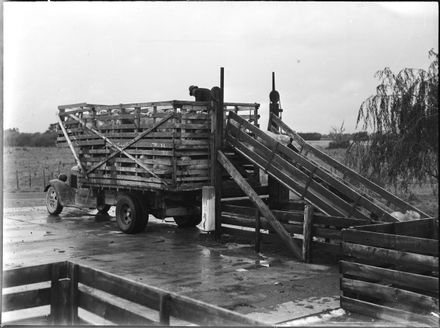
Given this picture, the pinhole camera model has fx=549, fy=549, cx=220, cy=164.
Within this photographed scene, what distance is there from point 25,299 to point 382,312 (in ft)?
12.6

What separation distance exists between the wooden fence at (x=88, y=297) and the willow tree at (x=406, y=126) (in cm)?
409

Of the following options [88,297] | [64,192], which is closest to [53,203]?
[64,192]

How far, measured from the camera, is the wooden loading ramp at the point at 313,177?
9508 mm

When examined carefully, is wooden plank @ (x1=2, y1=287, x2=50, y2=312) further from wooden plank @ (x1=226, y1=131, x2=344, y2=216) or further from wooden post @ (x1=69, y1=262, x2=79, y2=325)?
wooden plank @ (x1=226, y1=131, x2=344, y2=216)

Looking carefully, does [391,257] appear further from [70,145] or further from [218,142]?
[70,145]

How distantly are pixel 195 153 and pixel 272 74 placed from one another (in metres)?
3.03

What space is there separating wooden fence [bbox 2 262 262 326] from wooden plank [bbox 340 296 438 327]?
97.0 inches

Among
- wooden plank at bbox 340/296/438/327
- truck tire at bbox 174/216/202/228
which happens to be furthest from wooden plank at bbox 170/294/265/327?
truck tire at bbox 174/216/202/228

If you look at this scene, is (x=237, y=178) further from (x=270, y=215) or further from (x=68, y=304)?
(x=68, y=304)

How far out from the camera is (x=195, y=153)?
1193 centimetres

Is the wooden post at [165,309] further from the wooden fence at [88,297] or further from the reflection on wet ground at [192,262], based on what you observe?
the reflection on wet ground at [192,262]

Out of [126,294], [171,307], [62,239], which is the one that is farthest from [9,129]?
[62,239]

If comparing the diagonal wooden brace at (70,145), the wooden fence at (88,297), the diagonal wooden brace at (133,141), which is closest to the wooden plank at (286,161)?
the diagonal wooden brace at (133,141)

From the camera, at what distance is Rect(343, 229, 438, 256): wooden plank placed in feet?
19.7
